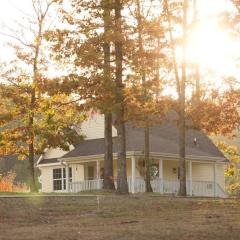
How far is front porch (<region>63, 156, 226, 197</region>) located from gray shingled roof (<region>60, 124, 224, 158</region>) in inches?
32.5

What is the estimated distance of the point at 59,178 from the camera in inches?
1996

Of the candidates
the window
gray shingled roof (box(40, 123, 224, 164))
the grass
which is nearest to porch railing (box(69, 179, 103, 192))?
gray shingled roof (box(40, 123, 224, 164))

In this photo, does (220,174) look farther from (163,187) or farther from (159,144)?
(163,187)

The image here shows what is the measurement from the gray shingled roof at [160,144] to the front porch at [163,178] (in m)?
0.83

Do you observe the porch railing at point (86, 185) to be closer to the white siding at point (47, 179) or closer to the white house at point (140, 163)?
the white house at point (140, 163)

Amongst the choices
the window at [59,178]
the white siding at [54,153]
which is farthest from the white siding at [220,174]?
the white siding at [54,153]

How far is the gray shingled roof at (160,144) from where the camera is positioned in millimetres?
42681

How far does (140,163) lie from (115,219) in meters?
24.6

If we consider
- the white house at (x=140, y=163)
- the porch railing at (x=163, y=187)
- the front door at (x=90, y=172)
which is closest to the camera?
the porch railing at (x=163, y=187)

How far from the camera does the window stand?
163 feet

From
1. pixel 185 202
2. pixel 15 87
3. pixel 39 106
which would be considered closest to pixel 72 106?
pixel 39 106

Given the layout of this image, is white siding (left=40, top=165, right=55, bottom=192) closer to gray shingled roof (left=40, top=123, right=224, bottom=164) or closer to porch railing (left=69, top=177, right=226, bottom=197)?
gray shingled roof (left=40, top=123, right=224, bottom=164)

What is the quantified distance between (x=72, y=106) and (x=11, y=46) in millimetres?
8061

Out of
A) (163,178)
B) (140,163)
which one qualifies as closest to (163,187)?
(140,163)
